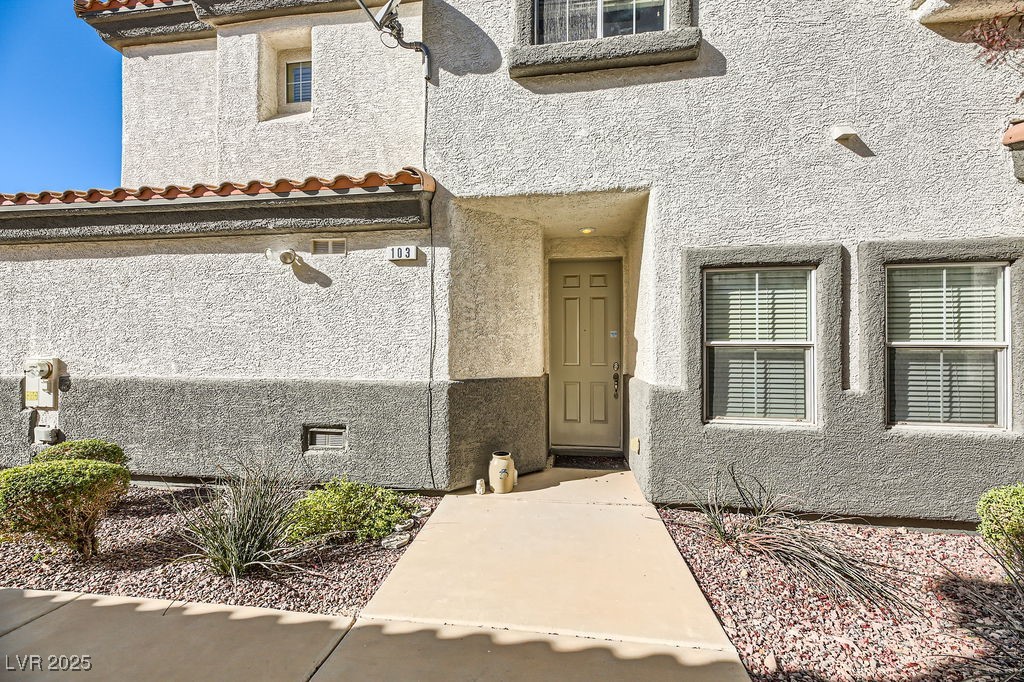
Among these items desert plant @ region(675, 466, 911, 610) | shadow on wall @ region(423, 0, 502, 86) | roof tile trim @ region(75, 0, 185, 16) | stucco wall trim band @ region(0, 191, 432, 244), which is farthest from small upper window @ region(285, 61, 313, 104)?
desert plant @ region(675, 466, 911, 610)

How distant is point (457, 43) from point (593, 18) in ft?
5.62

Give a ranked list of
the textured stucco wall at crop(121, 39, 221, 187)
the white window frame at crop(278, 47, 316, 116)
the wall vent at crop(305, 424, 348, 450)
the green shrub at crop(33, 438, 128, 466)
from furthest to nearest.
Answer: the textured stucco wall at crop(121, 39, 221, 187)
the white window frame at crop(278, 47, 316, 116)
the wall vent at crop(305, 424, 348, 450)
the green shrub at crop(33, 438, 128, 466)

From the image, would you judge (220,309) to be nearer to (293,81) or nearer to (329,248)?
Answer: (329,248)

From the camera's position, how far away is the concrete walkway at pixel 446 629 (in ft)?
8.95

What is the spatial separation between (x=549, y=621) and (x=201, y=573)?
117 inches

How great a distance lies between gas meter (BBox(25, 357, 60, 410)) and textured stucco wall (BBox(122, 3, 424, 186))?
330cm

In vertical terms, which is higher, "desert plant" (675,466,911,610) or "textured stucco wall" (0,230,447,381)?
"textured stucco wall" (0,230,447,381)

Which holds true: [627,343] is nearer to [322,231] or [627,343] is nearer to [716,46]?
[716,46]

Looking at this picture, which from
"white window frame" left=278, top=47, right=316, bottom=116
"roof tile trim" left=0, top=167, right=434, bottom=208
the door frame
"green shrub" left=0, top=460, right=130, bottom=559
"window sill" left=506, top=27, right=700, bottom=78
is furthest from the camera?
the door frame

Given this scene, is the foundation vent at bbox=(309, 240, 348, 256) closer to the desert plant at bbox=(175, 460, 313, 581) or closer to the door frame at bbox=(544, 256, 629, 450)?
the desert plant at bbox=(175, 460, 313, 581)

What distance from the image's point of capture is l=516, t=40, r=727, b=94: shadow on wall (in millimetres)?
5039

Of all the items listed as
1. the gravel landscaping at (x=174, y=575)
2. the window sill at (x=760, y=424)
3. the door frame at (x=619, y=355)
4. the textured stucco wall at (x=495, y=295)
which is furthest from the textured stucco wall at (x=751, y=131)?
the gravel landscaping at (x=174, y=575)

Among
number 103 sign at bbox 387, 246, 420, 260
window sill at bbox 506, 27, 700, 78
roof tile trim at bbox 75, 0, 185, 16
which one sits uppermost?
roof tile trim at bbox 75, 0, 185, 16

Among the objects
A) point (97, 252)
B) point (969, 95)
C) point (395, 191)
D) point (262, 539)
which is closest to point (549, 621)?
point (262, 539)
